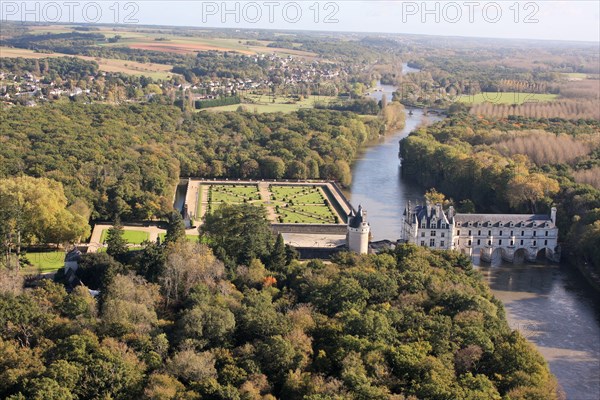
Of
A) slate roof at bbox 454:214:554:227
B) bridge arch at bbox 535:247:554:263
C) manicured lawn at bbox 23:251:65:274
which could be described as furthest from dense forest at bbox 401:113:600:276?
manicured lawn at bbox 23:251:65:274

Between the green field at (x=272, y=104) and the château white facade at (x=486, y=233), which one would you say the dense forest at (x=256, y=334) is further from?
the green field at (x=272, y=104)

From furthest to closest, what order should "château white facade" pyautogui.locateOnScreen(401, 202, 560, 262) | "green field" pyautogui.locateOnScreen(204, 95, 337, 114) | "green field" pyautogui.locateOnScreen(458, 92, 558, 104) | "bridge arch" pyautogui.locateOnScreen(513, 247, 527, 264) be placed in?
"green field" pyautogui.locateOnScreen(458, 92, 558, 104) < "green field" pyautogui.locateOnScreen(204, 95, 337, 114) < "bridge arch" pyautogui.locateOnScreen(513, 247, 527, 264) < "château white facade" pyautogui.locateOnScreen(401, 202, 560, 262)

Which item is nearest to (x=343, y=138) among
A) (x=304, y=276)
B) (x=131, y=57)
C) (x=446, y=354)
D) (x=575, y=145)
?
(x=575, y=145)

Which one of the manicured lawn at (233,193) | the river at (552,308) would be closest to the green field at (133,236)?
the manicured lawn at (233,193)

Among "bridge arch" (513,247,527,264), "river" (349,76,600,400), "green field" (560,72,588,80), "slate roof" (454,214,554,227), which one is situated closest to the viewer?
"river" (349,76,600,400)

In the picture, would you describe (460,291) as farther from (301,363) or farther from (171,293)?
(171,293)

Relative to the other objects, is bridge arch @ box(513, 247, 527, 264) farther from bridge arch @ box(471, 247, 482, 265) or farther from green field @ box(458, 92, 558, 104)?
green field @ box(458, 92, 558, 104)

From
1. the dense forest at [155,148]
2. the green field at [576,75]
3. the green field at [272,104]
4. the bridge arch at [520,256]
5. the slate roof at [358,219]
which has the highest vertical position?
the green field at [576,75]
